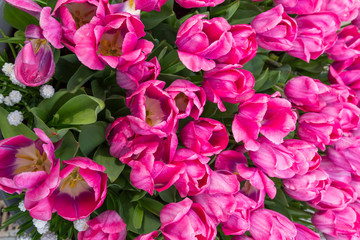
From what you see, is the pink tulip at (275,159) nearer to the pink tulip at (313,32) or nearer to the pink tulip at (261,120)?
the pink tulip at (261,120)

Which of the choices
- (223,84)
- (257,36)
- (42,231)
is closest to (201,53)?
(223,84)

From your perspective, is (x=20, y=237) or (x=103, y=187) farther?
(x=20, y=237)

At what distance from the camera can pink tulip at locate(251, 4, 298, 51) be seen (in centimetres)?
51

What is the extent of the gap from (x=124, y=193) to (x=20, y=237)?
0.17 m

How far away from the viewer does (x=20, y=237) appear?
521 mm

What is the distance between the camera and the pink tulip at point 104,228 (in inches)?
17.4

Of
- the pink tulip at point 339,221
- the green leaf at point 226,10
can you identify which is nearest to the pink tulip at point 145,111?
the green leaf at point 226,10

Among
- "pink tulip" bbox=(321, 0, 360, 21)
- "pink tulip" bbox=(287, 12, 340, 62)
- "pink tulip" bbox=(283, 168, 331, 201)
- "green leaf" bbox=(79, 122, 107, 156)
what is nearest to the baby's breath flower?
"green leaf" bbox=(79, 122, 107, 156)

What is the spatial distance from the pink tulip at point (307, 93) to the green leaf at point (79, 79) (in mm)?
339

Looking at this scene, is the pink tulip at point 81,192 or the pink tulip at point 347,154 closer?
the pink tulip at point 81,192

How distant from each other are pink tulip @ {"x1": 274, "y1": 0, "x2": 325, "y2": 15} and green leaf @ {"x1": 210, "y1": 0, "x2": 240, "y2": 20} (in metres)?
0.09

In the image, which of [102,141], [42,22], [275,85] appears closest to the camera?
[42,22]

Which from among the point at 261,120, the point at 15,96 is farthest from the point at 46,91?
the point at 261,120

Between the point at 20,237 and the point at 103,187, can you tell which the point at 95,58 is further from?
the point at 20,237
